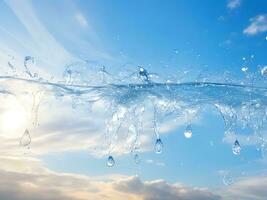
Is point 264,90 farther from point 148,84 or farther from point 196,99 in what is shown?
point 148,84

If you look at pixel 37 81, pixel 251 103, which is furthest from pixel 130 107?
pixel 251 103

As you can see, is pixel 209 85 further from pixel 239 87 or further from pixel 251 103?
pixel 251 103

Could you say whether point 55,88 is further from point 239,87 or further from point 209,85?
point 239,87

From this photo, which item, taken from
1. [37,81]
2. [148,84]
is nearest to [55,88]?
[37,81]

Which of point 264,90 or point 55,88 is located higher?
point 264,90

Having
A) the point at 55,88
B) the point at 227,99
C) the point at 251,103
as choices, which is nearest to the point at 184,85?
the point at 227,99

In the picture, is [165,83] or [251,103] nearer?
[165,83]

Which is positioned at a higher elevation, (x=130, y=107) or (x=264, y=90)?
(x=264, y=90)
